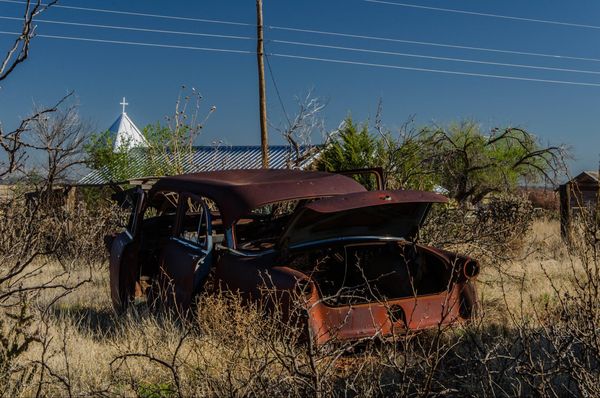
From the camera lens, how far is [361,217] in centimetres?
619

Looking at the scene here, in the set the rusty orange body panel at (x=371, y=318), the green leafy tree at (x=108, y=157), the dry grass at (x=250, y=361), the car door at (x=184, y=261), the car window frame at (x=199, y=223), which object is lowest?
the dry grass at (x=250, y=361)

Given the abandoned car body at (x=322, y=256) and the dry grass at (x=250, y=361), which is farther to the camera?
the abandoned car body at (x=322, y=256)

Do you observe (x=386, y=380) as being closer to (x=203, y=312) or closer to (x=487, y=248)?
(x=203, y=312)

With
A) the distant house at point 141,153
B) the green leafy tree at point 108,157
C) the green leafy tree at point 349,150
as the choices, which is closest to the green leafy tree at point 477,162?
the green leafy tree at point 349,150

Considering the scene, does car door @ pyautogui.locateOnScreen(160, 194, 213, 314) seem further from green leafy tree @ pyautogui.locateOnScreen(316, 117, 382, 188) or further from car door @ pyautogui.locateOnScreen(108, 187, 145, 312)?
green leafy tree @ pyautogui.locateOnScreen(316, 117, 382, 188)

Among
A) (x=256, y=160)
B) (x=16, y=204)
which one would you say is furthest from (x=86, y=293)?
(x=256, y=160)

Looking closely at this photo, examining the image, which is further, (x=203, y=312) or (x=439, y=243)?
(x=439, y=243)

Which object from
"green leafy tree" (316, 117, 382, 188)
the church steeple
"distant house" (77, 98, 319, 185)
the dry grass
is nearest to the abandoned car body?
the dry grass

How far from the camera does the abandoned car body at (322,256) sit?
5.36m

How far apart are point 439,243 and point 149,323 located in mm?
5480

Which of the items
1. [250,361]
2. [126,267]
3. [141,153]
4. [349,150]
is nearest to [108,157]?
[141,153]

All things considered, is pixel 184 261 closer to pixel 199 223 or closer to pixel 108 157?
pixel 199 223

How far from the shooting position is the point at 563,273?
10281 mm

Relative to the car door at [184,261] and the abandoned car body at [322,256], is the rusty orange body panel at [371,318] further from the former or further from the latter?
the car door at [184,261]
